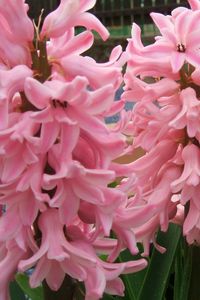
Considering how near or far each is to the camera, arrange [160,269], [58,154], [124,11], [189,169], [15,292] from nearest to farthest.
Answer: [58,154] → [189,169] → [160,269] → [15,292] → [124,11]

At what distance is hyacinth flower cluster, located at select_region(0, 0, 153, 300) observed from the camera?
625mm

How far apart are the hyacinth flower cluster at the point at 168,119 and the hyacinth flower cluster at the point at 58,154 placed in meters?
0.07

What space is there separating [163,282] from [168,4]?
18.2ft

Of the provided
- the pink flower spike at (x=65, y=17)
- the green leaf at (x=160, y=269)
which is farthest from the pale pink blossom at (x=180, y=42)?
the green leaf at (x=160, y=269)

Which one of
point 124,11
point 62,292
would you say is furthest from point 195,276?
point 124,11

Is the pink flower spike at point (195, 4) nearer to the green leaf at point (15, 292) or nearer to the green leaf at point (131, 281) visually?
the green leaf at point (131, 281)

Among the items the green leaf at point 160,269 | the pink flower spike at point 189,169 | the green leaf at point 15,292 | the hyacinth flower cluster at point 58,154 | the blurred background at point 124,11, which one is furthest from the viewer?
the blurred background at point 124,11

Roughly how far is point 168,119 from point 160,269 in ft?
0.68

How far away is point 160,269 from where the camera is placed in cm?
86

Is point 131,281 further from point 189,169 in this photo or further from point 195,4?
point 195,4

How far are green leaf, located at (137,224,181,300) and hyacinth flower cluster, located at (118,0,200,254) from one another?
0.23ft

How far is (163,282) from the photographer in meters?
0.86

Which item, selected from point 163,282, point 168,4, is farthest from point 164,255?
point 168,4

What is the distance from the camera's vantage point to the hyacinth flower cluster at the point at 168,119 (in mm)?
743
